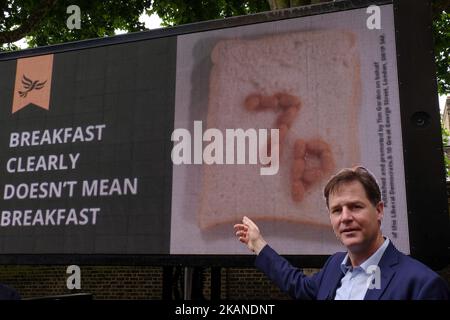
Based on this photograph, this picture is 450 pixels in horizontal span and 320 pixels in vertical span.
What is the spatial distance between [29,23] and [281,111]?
259 inches

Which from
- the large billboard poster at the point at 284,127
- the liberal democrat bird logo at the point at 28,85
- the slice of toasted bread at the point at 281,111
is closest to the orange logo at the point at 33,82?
the liberal democrat bird logo at the point at 28,85

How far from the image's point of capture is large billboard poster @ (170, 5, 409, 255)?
3348mm

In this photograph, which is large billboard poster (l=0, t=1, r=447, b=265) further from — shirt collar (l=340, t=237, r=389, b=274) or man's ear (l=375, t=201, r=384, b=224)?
shirt collar (l=340, t=237, r=389, b=274)

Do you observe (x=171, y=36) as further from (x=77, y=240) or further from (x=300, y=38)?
(x=77, y=240)

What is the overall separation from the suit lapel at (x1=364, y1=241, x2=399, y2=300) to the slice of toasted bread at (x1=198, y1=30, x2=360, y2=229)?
605mm

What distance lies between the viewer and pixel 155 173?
3834 mm

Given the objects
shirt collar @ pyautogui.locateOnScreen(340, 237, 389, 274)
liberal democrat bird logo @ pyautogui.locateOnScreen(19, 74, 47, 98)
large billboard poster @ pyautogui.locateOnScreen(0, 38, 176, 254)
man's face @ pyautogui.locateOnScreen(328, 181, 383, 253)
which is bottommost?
shirt collar @ pyautogui.locateOnScreen(340, 237, 389, 274)

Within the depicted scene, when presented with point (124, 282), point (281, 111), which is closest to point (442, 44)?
point (281, 111)

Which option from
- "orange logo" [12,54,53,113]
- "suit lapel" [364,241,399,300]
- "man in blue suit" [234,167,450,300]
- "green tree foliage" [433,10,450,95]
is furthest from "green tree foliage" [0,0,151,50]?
"suit lapel" [364,241,399,300]

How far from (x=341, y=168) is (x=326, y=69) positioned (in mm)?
793

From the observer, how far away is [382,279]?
8.39 feet

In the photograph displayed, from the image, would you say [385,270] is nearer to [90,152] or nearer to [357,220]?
[357,220]
